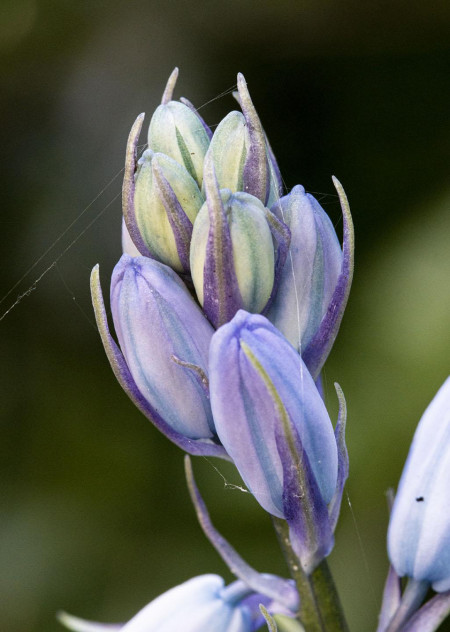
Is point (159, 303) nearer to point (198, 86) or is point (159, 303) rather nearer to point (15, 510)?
point (15, 510)

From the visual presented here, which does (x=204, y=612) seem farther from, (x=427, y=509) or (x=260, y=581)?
(x=427, y=509)

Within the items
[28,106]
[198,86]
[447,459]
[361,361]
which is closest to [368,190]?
[361,361]

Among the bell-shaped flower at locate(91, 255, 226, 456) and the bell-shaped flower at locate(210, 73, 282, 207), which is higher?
the bell-shaped flower at locate(210, 73, 282, 207)

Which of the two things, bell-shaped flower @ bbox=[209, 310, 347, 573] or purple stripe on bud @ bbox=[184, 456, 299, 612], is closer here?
bell-shaped flower @ bbox=[209, 310, 347, 573]

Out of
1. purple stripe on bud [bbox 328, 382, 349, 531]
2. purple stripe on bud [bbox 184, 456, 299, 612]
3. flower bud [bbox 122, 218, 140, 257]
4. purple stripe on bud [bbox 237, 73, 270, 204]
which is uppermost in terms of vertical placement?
purple stripe on bud [bbox 237, 73, 270, 204]

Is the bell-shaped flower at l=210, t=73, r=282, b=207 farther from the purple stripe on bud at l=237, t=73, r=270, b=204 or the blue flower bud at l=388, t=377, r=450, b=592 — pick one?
the blue flower bud at l=388, t=377, r=450, b=592

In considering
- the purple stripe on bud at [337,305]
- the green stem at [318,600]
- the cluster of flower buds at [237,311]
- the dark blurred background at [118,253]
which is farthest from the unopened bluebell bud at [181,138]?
the dark blurred background at [118,253]

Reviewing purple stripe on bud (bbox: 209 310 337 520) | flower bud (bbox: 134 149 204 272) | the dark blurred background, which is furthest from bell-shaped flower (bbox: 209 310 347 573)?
the dark blurred background

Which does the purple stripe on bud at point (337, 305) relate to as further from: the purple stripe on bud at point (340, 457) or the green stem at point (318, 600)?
the green stem at point (318, 600)

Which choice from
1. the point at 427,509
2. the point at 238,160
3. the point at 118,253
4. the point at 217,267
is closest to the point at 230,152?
the point at 238,160
